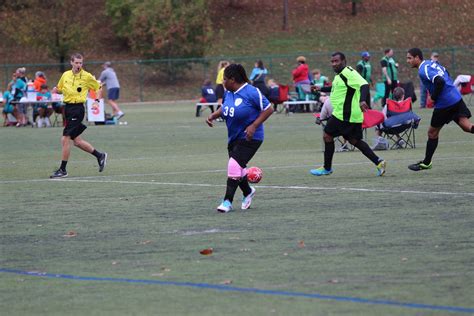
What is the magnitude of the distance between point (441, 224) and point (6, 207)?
18.3 ft

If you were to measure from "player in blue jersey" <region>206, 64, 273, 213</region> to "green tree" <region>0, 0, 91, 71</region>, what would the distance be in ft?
151

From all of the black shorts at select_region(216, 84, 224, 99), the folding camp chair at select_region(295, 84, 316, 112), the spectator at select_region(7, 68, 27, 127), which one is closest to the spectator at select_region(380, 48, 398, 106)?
the folding camp chair at select_region(295, 84, 316, 112)

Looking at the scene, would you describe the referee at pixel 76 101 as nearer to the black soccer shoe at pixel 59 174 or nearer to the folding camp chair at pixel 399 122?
the black soccer shoe at pixel 59 174

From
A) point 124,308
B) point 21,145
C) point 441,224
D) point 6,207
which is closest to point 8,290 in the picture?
point 124,308

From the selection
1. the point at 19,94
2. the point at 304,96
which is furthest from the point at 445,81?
the point at 304,96

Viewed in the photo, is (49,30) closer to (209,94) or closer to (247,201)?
(209,94)

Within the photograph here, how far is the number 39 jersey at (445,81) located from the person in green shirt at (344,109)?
0.87 meters

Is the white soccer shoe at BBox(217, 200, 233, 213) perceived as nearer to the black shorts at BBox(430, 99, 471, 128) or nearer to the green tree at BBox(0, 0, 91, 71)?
the black shorts at BBox(430, 99, 471, 128)

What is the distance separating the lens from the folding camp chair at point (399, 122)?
72.6 feet

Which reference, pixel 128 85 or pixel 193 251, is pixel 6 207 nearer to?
pixel 193 251

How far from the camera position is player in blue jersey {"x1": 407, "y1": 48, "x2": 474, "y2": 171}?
16625mm

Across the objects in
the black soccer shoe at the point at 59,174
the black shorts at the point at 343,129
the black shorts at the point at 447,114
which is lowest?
the black soccer shoe at the point at 59,174

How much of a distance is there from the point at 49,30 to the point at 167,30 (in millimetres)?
5907

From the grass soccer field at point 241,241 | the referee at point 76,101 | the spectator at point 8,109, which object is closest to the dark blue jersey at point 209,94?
the spectator at point 8,109
